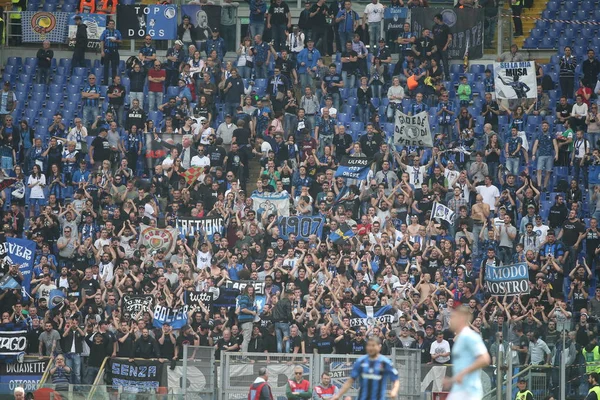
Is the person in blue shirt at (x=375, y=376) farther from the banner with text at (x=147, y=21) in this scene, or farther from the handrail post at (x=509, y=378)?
the banner with text at (x=147, y=21)

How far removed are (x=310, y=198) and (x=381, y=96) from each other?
18.0ft

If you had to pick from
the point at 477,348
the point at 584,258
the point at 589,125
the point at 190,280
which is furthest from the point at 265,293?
the point at 477,348

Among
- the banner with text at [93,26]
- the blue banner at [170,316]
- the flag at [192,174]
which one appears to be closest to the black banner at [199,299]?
the blue banner at [170,316]

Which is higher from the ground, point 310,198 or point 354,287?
point 310,198

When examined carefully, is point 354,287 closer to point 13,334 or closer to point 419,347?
point 419,347

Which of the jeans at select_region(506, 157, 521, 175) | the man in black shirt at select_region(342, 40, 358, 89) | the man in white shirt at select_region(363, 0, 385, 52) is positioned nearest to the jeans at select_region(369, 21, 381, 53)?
the man in white shirt at select_region(363, 0, 385, 52)

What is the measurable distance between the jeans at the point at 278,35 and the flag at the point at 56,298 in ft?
35.7

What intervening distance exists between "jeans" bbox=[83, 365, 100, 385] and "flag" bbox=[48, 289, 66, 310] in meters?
1.99

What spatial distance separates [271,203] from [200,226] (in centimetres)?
181

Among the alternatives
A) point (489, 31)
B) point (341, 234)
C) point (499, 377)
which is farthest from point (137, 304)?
point (489, 31)

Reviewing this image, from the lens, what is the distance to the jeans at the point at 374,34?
3547 cm

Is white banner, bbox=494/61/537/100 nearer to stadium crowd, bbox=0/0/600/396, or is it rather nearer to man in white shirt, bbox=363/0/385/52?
stadium crowd, bbox=0/0/600/396

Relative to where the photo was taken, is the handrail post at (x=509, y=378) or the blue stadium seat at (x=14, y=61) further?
the blue stadium seat at (x=14, y=61)

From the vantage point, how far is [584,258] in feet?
93.4
